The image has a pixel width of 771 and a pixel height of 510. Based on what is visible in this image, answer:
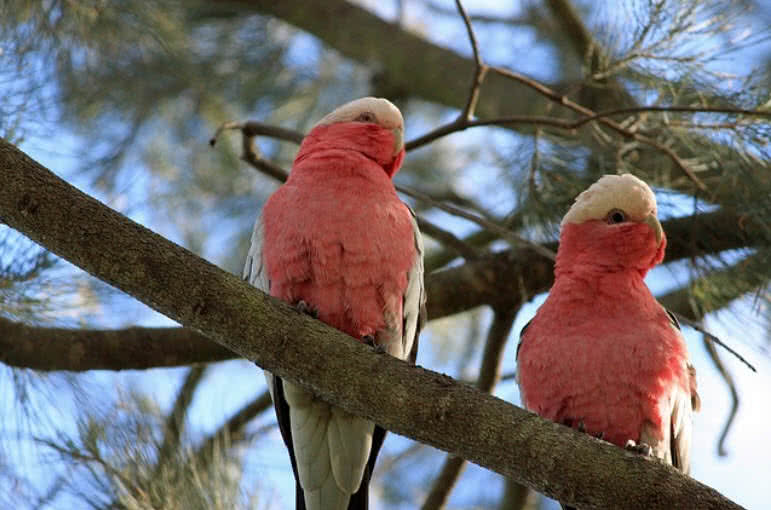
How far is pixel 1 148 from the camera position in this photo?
2.50m

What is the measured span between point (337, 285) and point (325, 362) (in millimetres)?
554

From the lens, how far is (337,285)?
10.2 feet

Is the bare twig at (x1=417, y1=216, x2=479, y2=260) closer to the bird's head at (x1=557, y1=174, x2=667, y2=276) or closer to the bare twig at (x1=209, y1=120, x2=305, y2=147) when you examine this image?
the bare twig at (x1=209, y1=120, x2=305, y2=147)

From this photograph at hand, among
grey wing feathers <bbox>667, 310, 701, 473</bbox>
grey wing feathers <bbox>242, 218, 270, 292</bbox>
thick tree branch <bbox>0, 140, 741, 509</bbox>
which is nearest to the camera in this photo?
thick tree branch <bbox>0, 140, 741, 509</bbox>

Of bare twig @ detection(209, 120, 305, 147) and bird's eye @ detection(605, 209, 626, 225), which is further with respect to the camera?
bare twig @ detection(209, 120, 305, 147)

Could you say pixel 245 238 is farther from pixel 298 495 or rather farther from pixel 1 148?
pixel 1 148

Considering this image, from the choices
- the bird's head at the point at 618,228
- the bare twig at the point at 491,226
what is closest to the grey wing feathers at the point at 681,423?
the bird's head at the point at 618,228

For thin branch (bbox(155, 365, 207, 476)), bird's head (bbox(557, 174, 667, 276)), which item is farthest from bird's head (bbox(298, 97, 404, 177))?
thin branch (bbox(155, 365, 207, 476))

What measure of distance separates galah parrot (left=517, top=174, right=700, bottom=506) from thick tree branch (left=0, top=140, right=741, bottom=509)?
1.74 feet

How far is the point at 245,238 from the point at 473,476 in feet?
6.37

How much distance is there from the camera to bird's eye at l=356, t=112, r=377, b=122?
3652mm

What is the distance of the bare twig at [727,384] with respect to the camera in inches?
146


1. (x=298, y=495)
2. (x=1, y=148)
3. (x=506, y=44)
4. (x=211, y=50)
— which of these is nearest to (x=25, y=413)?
(x=298, y=495)

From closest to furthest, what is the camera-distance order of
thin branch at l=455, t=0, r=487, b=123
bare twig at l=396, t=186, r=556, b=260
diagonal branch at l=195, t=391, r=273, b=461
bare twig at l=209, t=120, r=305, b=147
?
1. thin branch at l=455, t=0, r=487, b=123
2. bare twig at l=396, t=186, r=556, b=260
3. bare twig at l=209, t=120, r=305, b=147
4. diagonal branch at l=195, t=391, r=273, b=461
